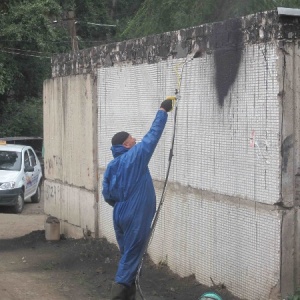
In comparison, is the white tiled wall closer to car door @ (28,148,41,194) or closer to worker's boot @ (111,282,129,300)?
worker's boot @ (111,282,129,300)

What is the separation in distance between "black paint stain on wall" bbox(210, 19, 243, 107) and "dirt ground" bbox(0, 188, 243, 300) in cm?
204

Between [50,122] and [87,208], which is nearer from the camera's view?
[87,208]

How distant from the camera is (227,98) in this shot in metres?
7.13

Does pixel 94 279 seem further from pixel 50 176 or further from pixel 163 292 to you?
pixel 50 176

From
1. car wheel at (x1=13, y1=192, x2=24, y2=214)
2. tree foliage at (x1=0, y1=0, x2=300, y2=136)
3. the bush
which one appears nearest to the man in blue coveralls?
car wheel at (x1=13, y1=192, x2=24, y2=214)

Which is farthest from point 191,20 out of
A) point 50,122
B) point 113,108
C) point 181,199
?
point 181,199

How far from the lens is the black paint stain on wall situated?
7.00 m

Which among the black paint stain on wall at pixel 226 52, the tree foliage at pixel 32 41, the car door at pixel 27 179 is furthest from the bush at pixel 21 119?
the black paint stain on wall at pixel 226 52

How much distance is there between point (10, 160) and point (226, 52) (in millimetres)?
12156

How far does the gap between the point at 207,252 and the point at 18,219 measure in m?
8.30

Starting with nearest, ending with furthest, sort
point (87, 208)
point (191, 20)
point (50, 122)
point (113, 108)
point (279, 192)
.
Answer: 1. point (279, 192)
2. point (113, 108)
3. point (87, 208)
4. point (50, 122)
5. point (191, 20)

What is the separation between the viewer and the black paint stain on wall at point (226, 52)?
700 centimetres

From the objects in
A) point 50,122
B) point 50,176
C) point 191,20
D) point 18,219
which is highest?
point 191,20

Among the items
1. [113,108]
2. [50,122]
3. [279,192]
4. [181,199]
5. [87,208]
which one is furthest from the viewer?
[50,122]
